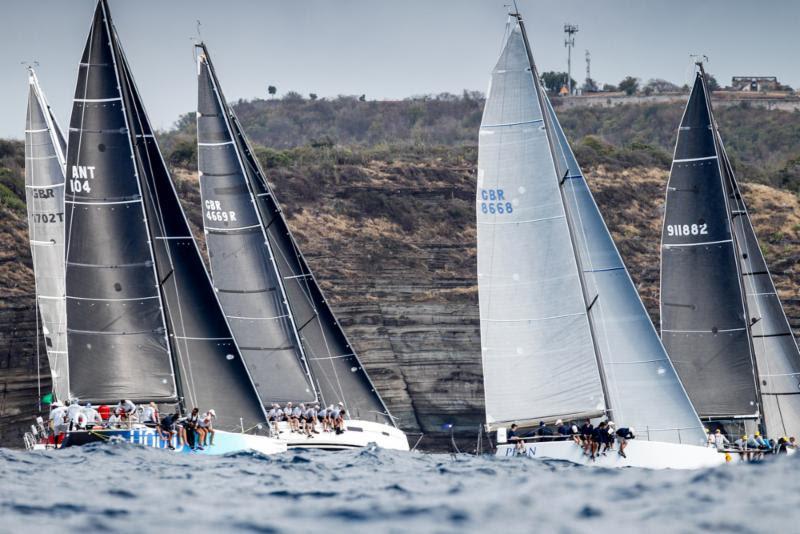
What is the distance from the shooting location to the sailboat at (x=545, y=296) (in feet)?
86.6

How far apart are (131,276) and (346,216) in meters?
26.9

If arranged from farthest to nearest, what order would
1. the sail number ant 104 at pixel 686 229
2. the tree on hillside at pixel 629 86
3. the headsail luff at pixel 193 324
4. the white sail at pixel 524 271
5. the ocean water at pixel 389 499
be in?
the tree on hillside at pixel 629 86
the sail number ant 104 at pixel 686 229
the headsail luff at pixel 193 324
the white sail at pixel 524 271
the ocean water at pixel 389 499

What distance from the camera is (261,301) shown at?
32.7 m

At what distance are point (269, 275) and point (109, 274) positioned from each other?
20.8 feet

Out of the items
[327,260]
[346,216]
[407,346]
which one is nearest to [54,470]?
[407,346]

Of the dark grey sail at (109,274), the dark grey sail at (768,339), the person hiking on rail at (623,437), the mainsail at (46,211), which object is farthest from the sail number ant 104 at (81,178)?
the dark grey sail at (768,339)

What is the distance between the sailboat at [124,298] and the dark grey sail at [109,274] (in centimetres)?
2

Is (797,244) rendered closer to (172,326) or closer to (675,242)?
(675,242)

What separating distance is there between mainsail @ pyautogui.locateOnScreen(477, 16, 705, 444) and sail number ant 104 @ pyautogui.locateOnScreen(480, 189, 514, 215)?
19 millimetres

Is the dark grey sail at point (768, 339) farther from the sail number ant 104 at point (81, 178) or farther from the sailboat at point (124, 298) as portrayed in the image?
the sail number ant 104 at point (81, 178)

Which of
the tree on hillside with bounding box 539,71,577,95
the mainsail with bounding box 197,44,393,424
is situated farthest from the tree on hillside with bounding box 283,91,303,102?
the mainsail with bounding box 197,44,393,424

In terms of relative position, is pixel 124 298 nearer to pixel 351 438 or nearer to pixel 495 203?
pixel 351 438

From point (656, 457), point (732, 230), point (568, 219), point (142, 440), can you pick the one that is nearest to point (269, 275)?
point (142, 440)

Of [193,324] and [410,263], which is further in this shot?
[410,263]
